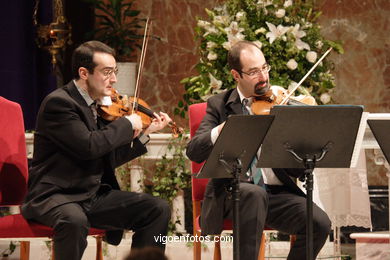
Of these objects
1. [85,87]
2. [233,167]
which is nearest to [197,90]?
[85,87]

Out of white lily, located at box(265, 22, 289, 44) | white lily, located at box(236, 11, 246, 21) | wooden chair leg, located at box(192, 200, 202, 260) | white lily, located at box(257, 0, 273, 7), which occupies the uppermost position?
white lily, located at box(257, 0, 273, 7)

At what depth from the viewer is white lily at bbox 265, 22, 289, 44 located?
4.47 m

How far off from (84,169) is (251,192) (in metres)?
0.81

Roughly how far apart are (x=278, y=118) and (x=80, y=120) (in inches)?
39.2

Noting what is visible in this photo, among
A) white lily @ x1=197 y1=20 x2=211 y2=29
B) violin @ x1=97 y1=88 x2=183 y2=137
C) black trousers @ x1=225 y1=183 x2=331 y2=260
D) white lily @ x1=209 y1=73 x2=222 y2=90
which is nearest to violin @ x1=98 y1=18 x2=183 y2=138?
violin @ x1=97 y1=88 x2=183 y2=137

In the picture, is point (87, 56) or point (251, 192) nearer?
point (251, 192)

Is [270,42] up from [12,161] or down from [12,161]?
up

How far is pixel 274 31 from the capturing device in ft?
14.7

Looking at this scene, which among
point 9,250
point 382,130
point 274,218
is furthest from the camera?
point 9,250

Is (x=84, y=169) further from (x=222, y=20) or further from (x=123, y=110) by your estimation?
(x=222, y=20)

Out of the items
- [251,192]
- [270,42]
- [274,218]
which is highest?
[270,42]

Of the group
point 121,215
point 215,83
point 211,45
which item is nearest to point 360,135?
point 121,215

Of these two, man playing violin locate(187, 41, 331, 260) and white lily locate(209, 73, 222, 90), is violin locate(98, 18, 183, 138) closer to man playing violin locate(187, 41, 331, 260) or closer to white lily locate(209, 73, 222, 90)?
man playing violin locate(187, 41, 331, 260)

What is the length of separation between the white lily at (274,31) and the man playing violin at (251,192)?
26.3 inches
